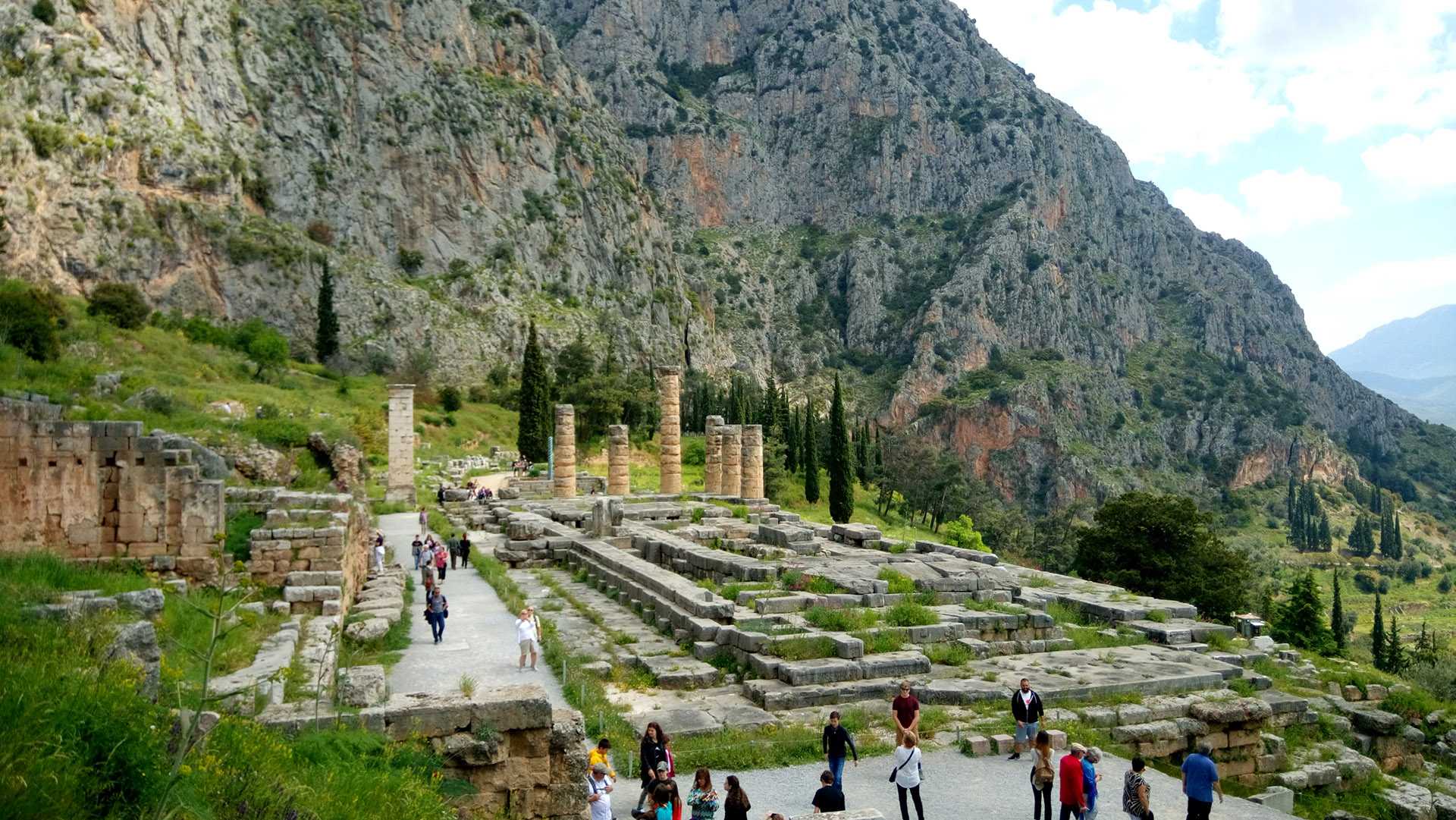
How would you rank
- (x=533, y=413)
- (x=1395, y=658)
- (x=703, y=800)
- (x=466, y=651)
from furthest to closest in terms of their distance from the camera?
(x=533, y=413)
(x=1395, y=658)
(x=466, y=651)
(x=703, y=800)

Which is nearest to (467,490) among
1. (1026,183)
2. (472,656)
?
(472,656)

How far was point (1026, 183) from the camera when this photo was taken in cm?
13625

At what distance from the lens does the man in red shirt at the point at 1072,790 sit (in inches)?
319

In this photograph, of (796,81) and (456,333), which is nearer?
(456,333)

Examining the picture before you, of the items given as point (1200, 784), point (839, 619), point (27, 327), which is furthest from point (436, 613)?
point (27, 327)

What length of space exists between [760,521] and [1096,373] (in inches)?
4335

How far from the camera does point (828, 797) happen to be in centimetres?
790

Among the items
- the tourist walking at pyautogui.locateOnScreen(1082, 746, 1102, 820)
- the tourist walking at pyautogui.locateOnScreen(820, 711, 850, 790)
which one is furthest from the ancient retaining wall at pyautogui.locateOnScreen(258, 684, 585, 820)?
the tourist walking at pyautogui.locateOnScreen(1082, 746, 1102, 820)

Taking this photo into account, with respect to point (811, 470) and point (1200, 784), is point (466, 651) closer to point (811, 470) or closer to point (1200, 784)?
point (1200, 784)

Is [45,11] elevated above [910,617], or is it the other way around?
[45,11]

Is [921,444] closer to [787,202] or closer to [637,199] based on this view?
[637,199]

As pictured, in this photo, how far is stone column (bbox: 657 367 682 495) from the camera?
134ft

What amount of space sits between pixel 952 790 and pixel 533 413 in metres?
47.4

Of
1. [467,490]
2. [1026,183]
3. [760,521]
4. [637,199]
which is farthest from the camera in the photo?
[1026,183]
